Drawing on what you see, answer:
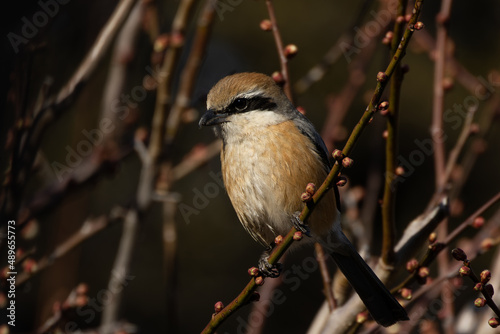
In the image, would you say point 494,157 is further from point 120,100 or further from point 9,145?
point 9,145

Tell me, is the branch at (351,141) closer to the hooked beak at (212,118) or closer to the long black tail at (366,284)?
the long black tail at (366,284)

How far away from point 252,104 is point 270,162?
34cm

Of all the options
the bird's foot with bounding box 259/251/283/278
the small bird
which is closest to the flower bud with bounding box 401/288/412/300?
the small bird

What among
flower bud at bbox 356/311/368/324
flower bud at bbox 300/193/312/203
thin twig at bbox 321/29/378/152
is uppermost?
flower bud at bbox 300/193/312/203

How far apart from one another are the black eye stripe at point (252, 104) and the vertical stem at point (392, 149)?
93cm

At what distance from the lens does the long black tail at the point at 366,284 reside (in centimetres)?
258

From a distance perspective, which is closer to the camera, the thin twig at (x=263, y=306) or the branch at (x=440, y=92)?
the branch at (x=440, y=92)

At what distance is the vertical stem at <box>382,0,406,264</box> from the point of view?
2.10 metres

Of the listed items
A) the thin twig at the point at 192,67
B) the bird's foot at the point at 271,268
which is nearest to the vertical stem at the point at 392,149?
the bird's foot at the point at 271,268

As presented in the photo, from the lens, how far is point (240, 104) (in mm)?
3031

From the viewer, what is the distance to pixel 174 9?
703cm

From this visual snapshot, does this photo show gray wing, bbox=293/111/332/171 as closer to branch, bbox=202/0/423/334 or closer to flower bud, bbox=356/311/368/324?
flower bud, bbox=356/311/368/324

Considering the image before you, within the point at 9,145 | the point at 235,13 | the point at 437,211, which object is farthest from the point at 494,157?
the point at 9,145

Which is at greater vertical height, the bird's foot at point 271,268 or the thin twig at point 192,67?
the thin twig at point 192,67
